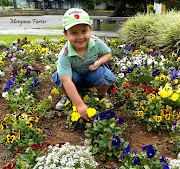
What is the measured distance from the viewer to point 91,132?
2.33m

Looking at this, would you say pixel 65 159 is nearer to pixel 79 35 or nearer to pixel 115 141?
pixel 115 141

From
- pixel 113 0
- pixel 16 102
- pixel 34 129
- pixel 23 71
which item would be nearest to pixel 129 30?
pixel 23 71

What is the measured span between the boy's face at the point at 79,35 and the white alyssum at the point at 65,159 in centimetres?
117

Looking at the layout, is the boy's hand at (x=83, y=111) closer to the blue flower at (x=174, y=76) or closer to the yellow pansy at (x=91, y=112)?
the yellow pansy at (x=91, y=112)

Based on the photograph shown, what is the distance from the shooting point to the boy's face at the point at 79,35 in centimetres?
247

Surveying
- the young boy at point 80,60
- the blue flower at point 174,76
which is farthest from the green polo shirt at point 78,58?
the blue flower at point 174,76

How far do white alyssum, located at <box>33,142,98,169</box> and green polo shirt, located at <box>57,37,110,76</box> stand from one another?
0.99 metres

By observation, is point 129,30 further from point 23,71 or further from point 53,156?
point 53,156

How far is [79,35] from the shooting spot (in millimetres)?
2506

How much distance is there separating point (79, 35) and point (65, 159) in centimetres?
134

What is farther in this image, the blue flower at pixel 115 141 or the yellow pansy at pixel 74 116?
the yellow pansy at pixel 74 116

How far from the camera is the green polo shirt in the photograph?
269 cm

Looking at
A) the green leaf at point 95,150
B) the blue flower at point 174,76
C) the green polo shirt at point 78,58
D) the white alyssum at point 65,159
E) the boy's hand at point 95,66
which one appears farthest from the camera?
the blue flower at point 174,76

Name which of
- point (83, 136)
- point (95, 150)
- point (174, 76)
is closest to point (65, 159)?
point (95, 150)
